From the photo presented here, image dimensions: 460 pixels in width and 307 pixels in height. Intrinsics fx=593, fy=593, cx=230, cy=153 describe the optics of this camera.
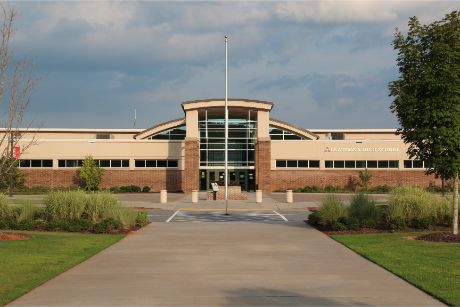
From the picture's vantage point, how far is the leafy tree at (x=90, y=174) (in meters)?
54.8

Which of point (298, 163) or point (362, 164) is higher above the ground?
point (298, 163)

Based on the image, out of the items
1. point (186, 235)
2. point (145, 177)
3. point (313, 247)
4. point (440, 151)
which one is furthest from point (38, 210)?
point (145, 177)

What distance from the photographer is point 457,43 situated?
16.3m

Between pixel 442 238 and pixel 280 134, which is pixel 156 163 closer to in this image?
pixel 280 134

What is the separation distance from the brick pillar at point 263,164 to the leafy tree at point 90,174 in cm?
1482

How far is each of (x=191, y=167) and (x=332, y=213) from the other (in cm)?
3498

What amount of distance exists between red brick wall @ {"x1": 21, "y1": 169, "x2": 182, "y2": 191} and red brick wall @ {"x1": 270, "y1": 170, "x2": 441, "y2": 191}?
978 cm

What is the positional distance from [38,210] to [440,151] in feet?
45.5

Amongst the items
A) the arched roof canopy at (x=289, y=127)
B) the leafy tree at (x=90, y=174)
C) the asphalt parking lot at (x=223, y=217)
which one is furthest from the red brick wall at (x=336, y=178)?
the asphalt parking lot at (x=223, y=217)

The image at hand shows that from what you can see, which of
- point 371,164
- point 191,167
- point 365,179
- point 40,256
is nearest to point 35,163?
point 191,167

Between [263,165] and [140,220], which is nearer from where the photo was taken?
[140,220]

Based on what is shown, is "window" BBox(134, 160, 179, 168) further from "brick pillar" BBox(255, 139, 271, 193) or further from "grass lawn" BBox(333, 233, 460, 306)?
"grass lawn" BBox(333, 233, 460, 306)

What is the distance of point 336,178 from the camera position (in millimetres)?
57000

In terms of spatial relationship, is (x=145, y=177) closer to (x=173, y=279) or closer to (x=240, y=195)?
(x=240, y=195)
